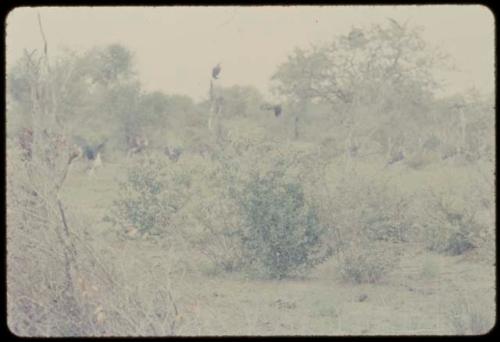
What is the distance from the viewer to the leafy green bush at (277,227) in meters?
7.23

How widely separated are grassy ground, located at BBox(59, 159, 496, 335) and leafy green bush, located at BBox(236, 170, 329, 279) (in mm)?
148

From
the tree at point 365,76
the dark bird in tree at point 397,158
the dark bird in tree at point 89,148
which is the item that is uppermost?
the tree at point 365,76

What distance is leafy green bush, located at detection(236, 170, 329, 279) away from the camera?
7227 millimetres

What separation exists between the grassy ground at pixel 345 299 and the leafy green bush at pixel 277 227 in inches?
5.8

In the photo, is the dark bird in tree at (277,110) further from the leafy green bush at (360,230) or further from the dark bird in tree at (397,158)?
the leafy green bush at (360,230)

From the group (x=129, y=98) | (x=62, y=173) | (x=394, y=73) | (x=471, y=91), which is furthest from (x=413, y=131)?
(x=62, y=173)

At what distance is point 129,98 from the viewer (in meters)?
12.5

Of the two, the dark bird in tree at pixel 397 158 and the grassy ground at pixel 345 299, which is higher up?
the dark bird in tree at pixel 397 158

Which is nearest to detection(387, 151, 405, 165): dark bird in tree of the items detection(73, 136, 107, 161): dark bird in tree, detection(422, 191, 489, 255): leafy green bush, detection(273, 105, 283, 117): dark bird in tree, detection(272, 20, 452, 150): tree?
detection(272, 20, 452, 150): tree

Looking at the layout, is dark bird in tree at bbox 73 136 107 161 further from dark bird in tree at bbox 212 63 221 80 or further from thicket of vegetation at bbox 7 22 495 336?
dark bird in tree at bbox 212 63 221 80

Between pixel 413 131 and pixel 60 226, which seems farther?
pixel 413 131

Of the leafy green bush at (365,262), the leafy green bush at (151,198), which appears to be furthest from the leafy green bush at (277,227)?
the leafy green bush at (151,198)

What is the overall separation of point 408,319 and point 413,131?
5.68 metres

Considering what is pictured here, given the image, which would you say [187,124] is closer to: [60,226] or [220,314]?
[220,314]
